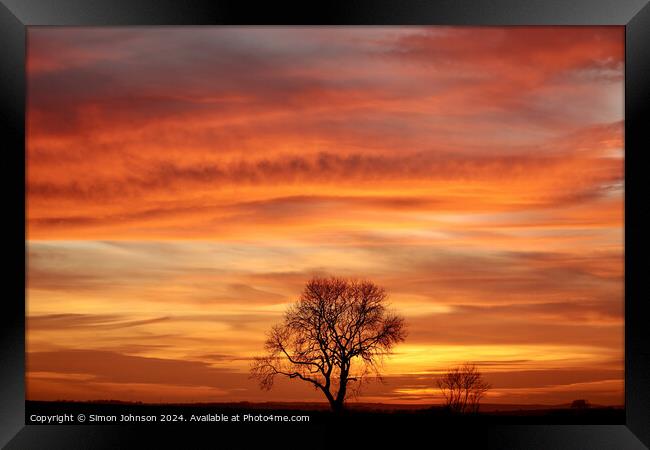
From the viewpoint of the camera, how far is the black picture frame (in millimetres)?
8078

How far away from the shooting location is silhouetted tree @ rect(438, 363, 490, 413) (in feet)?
27.8

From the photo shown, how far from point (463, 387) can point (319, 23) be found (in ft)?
10.7

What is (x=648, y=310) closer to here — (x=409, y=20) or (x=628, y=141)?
(x=628, y=141)

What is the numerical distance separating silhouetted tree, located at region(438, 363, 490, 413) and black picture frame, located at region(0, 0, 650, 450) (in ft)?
1.03

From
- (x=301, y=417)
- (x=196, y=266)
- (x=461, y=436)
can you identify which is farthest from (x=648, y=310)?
(x=196, y=266)

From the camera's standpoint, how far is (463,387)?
341 inches

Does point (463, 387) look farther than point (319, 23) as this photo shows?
Yes

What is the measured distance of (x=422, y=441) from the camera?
8.24 meters

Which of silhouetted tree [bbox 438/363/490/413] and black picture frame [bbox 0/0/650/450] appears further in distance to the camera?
silhouetted tree [bbox 438/363/490/413]

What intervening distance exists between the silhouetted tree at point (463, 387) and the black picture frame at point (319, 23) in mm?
315

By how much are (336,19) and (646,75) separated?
2.49 meters

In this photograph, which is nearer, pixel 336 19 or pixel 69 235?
pixel 336 19

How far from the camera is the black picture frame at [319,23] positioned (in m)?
8.08

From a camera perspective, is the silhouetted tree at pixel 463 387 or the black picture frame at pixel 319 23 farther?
the silhouetted tree at pixel 463 387
